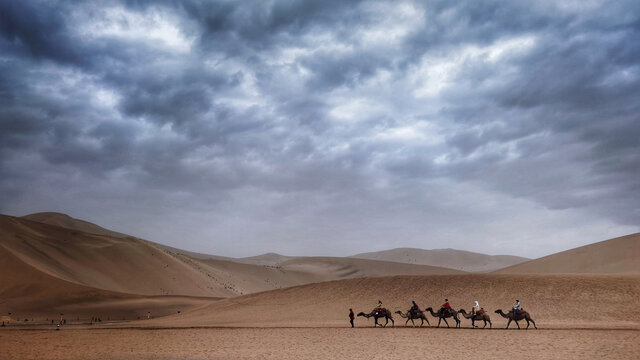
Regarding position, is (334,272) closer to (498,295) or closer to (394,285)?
(394,285)

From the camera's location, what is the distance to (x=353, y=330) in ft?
98.8

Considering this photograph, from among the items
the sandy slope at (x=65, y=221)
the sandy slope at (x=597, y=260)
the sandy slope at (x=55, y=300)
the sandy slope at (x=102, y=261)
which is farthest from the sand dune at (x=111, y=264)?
the sandy slope at (x=65, y=221)

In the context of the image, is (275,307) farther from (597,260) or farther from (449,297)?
(597,260)

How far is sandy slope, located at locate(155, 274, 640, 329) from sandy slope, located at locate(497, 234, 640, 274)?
855 inches

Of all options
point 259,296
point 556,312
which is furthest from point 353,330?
point 259,296

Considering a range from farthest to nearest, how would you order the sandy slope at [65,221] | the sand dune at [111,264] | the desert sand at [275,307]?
the sandy slope at [65,221], the sand dune at [111,264], the desert sand at [275,307]

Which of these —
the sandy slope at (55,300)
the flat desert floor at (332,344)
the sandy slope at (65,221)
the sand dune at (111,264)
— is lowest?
the flat desert floor at (332,344)

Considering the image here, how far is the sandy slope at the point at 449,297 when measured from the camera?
35062mm

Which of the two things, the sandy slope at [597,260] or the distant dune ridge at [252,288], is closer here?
the distant dune ridge at [252,288]

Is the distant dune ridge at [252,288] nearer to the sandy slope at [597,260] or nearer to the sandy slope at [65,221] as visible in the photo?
the sandy slope at [597,260]

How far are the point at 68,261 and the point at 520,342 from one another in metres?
62.4

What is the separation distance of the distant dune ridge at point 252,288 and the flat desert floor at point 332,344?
697 cm

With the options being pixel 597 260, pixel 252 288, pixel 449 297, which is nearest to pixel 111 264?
pixel 252 288

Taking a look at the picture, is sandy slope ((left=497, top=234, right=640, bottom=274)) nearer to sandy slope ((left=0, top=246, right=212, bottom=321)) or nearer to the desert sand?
the desert sand
